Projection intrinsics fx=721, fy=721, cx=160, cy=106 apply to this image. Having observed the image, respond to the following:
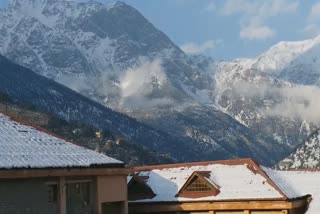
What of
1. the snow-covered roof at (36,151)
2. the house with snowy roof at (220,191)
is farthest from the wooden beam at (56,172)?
the house with snowy roof at (220,191)

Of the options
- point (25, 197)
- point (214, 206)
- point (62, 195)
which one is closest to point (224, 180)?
point (214, 206)

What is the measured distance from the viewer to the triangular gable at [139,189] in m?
44.4

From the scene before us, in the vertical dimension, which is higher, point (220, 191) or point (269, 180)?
point (269, 180)

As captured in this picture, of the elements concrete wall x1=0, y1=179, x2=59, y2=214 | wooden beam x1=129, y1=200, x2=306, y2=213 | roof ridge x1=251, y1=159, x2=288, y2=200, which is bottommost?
concrete wall x1=0, y1=179, x2=59, y2=214

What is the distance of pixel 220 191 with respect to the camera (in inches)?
1662

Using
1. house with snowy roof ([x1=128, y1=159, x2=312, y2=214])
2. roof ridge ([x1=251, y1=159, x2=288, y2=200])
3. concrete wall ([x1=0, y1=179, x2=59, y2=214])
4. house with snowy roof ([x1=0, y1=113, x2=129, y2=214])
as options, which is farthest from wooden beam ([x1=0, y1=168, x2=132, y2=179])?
roof ridge ([x1=251, y1=159, x2=288, y2=200])

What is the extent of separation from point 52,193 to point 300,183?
19.5 meters

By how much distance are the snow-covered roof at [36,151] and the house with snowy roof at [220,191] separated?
30.9 feet

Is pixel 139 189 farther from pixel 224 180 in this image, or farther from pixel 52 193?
pixel 52 193

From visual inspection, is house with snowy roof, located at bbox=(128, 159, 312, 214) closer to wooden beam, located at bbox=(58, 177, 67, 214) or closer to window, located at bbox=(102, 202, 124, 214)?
window, located at bbox=(102, 202, 124, 214)

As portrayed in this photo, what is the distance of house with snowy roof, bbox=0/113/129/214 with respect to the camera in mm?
28172

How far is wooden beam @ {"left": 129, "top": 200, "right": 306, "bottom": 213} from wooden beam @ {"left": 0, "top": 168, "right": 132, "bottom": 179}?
27.8ft

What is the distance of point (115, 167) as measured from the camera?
1337 inches

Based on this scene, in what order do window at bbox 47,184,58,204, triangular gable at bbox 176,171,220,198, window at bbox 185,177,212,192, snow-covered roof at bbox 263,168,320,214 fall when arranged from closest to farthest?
window at bbox 47,184,58,204 < snow-covered roof at bbox 263,168,320,214 < triangular gable at bbox 176,171,220,198 < window at bbox 185,177,212,192
